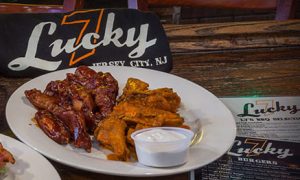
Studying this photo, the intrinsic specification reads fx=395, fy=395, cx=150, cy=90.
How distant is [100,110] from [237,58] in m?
0.70

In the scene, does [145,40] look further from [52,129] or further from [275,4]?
[275,4]

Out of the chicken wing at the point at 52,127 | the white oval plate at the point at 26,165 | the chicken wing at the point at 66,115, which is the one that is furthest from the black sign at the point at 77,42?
the white oval plate at the point at 26,165

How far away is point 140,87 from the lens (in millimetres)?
1268

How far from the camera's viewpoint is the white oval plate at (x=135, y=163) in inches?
36.8

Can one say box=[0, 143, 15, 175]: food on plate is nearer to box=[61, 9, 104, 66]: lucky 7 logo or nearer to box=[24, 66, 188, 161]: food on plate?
box=[24, 66, 188, 161]: food on plate

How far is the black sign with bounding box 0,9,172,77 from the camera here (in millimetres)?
1471

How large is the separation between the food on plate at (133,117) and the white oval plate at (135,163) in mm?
47

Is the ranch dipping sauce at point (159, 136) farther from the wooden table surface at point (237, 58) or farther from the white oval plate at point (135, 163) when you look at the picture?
the wooden table surface at point (237, 58)

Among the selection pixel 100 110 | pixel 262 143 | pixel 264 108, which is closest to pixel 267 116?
pixel 264 108

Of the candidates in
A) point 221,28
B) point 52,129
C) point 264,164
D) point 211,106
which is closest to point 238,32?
point 221,28

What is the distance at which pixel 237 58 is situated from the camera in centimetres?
163

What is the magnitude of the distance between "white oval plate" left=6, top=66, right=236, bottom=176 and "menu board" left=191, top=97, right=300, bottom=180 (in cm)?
5

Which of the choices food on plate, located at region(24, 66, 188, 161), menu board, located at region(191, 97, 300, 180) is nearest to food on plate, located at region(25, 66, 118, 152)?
food on plate, located at region(24, 66, 188, 161)

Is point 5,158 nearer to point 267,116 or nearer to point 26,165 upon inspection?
point 26,165
